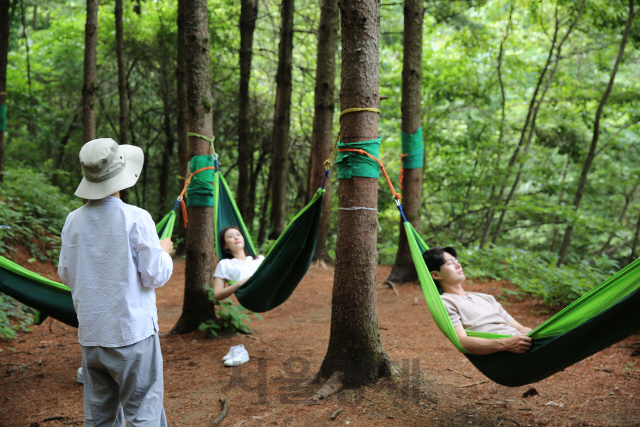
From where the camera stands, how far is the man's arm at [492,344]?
1723 millimetres

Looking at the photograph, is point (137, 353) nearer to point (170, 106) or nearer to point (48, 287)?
point (48, 287)

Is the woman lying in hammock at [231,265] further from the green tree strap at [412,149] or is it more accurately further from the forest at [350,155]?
the green tree strap at [412,149]

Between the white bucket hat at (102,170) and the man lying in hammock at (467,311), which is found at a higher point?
the white bucket hat at (102,170)

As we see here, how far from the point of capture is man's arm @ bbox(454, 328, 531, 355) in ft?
5.65

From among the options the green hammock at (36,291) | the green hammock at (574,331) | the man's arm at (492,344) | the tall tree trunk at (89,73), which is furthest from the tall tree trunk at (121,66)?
the green hammock at (574,331)

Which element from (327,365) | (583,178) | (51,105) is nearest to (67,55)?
(51,105)

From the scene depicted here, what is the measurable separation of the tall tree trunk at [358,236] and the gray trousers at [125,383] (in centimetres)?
91

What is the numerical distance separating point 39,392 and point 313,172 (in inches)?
150

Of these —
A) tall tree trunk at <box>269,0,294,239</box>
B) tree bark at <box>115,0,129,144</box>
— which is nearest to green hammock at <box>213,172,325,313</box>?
tall tree trunk at <box>269,0,294,239</box>

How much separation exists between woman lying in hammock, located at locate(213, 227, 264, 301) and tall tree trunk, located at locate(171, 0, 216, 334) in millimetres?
300

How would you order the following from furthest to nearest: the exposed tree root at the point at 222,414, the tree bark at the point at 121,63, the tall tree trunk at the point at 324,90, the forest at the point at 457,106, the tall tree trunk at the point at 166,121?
the tall tree trunk at the point at 166,121
the forest at the point at 457,106
the tree bark at the point at 121,63
the tall tree trunk at the point at 324,90
the exposed tree root at the point at 222,414

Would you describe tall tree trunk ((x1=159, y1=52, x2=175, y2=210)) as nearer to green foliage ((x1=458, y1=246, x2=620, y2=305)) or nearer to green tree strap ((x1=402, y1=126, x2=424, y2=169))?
green tree strap ((x1=402, y1=126, x2=424, y2=169))

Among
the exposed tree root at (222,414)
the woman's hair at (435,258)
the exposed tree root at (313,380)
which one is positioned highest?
the woman's hair at (435,258)

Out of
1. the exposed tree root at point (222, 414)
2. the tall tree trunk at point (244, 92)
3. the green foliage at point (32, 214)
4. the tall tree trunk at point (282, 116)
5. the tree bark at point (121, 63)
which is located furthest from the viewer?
the tall tree trunk at point (244, 92)
